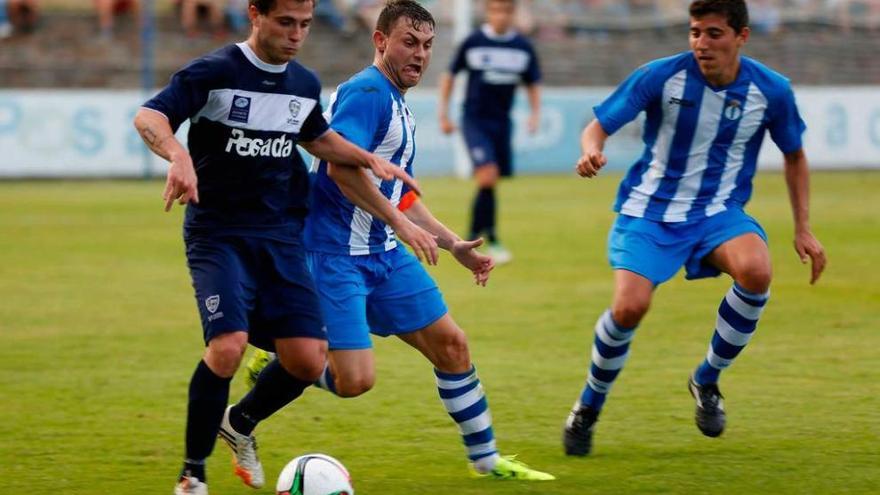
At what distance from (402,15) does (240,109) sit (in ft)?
2.67

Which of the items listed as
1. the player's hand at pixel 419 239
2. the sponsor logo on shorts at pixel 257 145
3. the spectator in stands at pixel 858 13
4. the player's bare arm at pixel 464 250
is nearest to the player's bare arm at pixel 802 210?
the player's bare arm at pixel 464 250

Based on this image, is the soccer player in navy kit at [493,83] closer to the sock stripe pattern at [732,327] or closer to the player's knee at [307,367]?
the sock stripe pattern at [732,327]

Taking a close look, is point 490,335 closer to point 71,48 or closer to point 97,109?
point 97,109

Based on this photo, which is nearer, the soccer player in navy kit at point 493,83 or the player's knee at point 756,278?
the player's knee at point 756,278

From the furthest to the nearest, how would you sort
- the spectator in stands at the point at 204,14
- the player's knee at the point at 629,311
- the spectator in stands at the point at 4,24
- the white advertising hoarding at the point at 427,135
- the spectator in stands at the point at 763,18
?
the spectator in stands at the point at 763,18 → the spectator in stands at the point at 204,14 → the spectator in stands at the point at 4,24 → the white advertising hoarding at the point at 427,135 → the player's knee at the point at 629,311

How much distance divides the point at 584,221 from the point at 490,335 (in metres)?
7.67

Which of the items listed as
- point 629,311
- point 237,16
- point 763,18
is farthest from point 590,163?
point 763,18

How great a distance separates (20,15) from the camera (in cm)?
2691

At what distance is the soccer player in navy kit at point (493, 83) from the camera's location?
1422 centimetres

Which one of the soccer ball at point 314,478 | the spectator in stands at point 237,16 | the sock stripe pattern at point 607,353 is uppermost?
the sock stripe pattern at point 607,353

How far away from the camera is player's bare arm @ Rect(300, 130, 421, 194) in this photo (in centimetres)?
557

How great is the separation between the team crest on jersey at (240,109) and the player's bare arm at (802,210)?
8.95 feet

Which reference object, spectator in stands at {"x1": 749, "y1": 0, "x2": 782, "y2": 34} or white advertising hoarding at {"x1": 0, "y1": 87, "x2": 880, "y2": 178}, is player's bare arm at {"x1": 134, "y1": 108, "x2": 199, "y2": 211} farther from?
spectator in stands at {"x1": 749, "y1": 0, "x2": 782, "y2": 34}

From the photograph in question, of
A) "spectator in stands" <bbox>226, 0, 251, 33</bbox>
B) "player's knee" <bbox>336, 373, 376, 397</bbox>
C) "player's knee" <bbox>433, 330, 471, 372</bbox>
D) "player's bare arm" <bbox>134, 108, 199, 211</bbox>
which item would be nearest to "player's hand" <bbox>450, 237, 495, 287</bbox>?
"player's knee" <bbox>433, 330, 471, 372</bbox>
